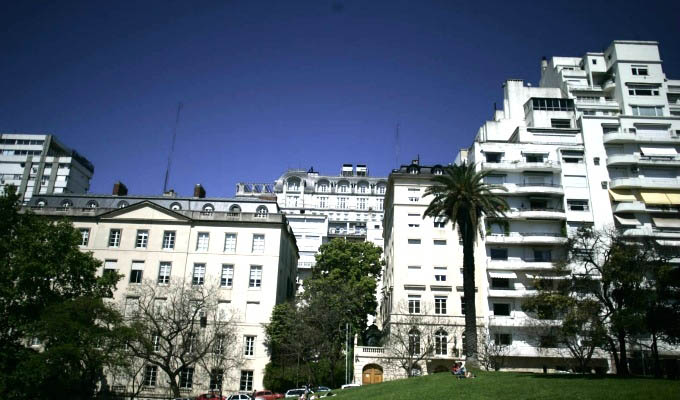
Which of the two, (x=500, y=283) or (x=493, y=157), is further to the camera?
(x=493, y=157)

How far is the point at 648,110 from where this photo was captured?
238 feet

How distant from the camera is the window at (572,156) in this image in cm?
6581

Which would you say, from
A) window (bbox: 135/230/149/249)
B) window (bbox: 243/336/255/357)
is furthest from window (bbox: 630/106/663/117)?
window (bbox: 135/230/149/249)

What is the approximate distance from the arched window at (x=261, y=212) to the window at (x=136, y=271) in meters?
13.7

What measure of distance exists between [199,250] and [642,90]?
64.6 metres

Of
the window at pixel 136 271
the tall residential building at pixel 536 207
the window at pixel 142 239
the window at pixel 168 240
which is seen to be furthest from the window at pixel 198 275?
the tall residential building at pixel 536 207

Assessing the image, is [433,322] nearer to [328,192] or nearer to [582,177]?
[582,177]

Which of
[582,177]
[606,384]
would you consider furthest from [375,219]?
[606,384]

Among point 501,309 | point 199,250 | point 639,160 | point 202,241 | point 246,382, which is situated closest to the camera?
point 246,382

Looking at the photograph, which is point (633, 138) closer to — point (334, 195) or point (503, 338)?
point (503, 338)

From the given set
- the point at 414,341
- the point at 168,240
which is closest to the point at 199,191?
the point at 168,240

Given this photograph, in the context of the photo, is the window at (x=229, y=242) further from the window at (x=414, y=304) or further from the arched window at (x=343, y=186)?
the arched window at (x=343, y=186)

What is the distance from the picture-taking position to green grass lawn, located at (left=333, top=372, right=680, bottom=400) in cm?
2506

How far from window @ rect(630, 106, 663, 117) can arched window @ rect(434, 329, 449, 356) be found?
141 feet
